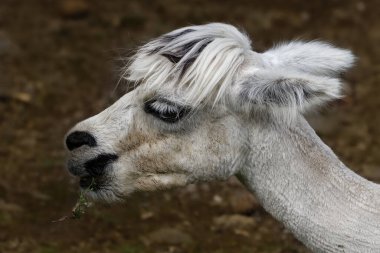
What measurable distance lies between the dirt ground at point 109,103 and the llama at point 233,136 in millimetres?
739

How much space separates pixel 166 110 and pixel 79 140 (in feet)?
1.68

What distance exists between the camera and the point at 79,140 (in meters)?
4.59

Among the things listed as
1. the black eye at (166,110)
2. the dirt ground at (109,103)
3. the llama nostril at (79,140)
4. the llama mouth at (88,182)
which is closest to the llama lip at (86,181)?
the llama mouth at (88,182)

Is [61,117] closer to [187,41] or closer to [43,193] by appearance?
[43,193]

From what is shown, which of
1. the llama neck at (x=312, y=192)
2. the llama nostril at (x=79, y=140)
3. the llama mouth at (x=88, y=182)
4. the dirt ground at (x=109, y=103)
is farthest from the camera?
the dirt ground at (x=109, y=103)

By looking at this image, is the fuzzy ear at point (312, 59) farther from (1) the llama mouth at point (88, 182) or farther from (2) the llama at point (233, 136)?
(1) the llama mouth at point (88, 182)

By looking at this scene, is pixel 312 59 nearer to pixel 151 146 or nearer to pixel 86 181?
pixel 151 146

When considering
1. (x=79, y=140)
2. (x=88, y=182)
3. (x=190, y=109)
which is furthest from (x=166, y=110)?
(x=88, y=182)

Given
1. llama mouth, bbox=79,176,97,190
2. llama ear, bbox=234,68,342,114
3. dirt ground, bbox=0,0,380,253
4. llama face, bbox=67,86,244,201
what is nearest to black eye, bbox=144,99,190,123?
llama face, bbox=67,86,244,201

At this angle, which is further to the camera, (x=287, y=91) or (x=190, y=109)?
(x=190, y=109)

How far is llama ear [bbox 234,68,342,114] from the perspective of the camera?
4.12 m

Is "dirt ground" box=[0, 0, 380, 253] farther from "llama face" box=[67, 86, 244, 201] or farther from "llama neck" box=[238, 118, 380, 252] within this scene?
"llama neck" box=[238, 118, 380, 252]

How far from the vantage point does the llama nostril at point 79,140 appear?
454cm

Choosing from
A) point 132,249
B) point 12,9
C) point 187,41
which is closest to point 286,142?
point 187,41
